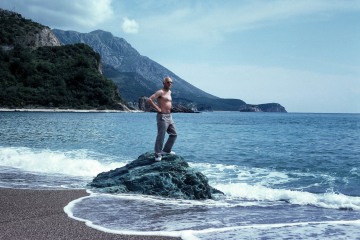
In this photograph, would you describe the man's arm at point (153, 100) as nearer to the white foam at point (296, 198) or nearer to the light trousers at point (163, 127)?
the light trousers at point (163, 127)

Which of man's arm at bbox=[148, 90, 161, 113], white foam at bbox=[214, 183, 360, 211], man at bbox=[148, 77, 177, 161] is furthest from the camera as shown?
man at bbox=[148, 77, 177, 161]

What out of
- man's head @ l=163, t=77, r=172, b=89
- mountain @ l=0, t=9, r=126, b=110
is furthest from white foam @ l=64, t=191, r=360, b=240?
mountain @ l=0, t=9, r=126, b=110

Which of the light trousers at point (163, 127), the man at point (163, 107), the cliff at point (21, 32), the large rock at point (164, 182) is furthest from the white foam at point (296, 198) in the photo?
the cliff at point (21, 32)

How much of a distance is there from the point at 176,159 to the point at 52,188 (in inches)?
148

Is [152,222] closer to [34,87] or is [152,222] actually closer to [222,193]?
[222,193]

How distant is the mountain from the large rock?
104m

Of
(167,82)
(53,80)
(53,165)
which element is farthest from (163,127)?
(53,80)

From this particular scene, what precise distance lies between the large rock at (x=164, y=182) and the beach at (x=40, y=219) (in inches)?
57.4

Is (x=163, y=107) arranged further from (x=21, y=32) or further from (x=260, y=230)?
(x=21, y=32)

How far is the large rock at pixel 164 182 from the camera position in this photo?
35.5 ft

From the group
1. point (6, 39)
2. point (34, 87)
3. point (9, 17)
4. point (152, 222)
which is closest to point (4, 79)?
point (34, 87)

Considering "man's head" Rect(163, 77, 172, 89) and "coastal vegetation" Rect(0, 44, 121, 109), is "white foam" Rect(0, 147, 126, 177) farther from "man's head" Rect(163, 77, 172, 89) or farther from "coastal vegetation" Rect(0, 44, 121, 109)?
"coastal vegetation" Rect(0, 44, 121, 109)

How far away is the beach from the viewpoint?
6.33 metres

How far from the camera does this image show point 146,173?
11320 millimetres
